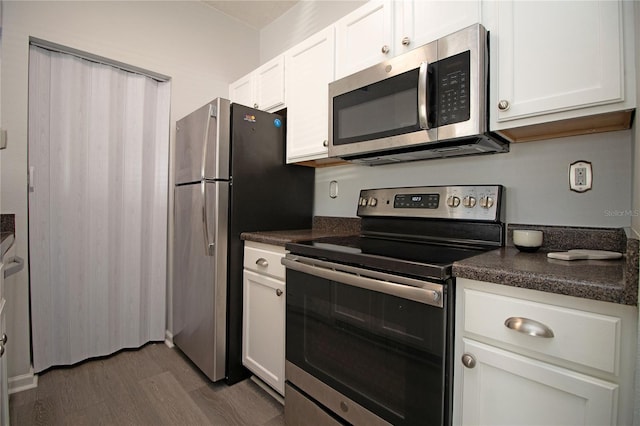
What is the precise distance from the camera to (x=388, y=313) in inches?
41.9

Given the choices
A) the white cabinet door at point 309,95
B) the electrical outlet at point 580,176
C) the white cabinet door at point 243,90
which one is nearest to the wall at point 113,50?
the white cabinet door at point 243,90

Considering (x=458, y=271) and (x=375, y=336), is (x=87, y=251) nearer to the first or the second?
(x=375, y=336)

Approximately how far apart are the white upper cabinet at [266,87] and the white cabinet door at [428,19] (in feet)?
2.92

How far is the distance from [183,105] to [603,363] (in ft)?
9.01

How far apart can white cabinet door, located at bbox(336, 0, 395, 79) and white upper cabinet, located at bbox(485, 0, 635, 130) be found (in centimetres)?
45

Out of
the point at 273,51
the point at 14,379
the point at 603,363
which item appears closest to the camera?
the point at 603,363

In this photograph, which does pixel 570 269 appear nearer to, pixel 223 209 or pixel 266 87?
pixel 223 209

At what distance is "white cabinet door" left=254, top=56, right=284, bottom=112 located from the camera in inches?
82.2

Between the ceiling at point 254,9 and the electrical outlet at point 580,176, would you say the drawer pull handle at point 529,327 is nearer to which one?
the electrical outlet at point 580,176

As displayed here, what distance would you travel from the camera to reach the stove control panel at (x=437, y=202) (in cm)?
137

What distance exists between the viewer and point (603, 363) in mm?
729

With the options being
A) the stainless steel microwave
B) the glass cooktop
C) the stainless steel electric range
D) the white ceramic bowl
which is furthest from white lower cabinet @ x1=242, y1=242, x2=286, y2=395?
the white ceramic bowl

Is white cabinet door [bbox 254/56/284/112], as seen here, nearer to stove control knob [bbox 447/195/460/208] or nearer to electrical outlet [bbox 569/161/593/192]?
stove control knob [bbox 447/195/460/208]

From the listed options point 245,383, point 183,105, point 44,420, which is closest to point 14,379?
point 44,420
